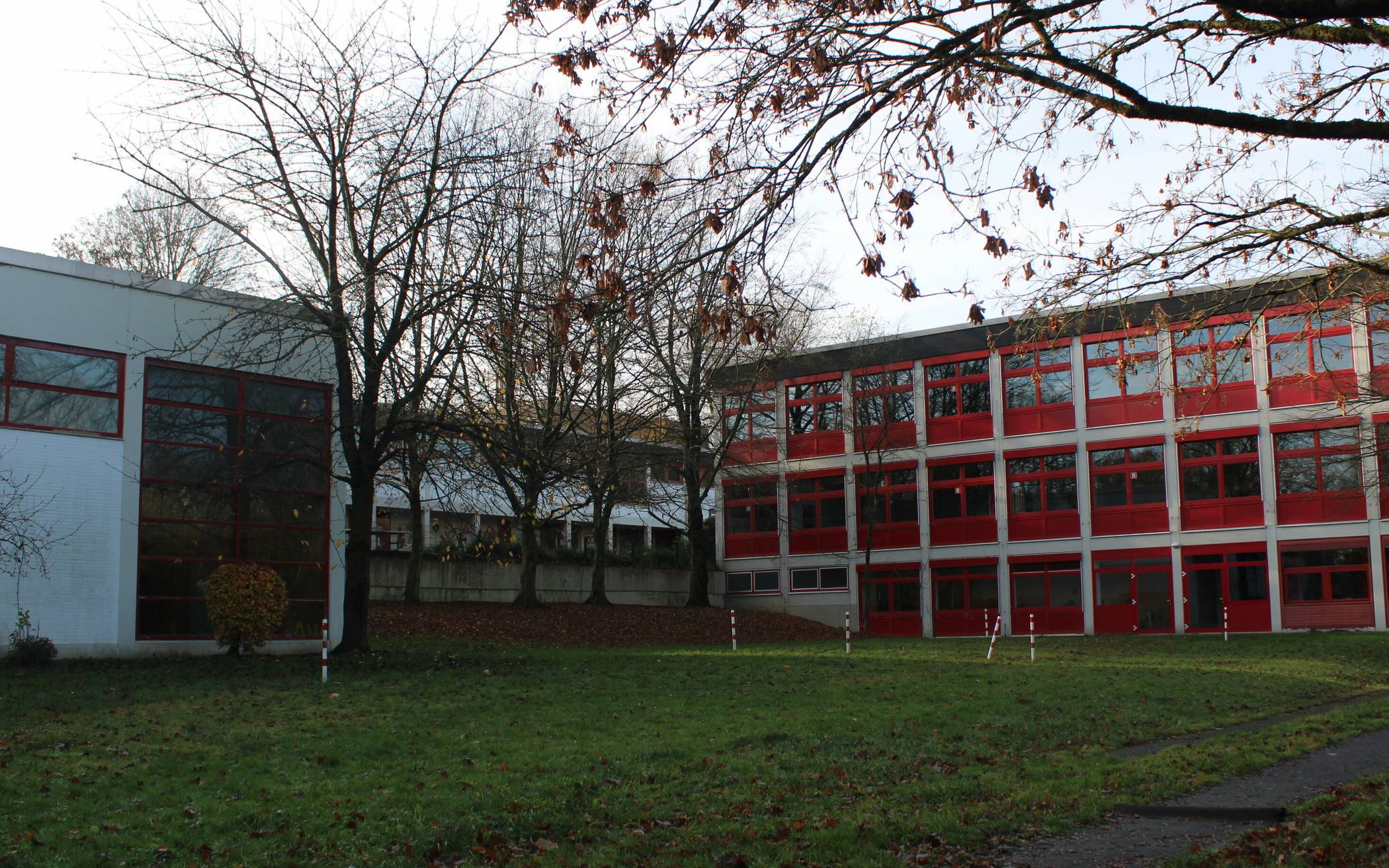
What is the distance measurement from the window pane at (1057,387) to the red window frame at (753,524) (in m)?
9.99

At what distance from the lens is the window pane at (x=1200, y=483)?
3528 centimetres

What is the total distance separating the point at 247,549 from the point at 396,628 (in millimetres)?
5399

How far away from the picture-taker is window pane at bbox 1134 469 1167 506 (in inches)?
1427

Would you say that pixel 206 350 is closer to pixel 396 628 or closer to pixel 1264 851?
pixel 396 628

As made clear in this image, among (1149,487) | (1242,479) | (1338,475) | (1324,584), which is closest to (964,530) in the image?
(1149,487)

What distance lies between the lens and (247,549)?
22109 mm

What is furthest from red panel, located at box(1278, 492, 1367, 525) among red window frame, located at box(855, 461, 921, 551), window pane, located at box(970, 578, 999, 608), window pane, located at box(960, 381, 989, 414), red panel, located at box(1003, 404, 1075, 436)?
red window frame, located at box(855, 461, 921, 551)

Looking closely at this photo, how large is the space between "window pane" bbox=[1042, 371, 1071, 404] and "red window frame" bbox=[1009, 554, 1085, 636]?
4890 millimetres

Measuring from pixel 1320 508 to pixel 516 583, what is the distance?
2346 cm

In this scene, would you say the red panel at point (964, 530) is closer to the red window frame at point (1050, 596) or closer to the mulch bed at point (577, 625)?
the red window frame at point (1050, 596)

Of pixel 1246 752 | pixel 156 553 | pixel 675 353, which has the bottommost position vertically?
pixel 1246 752

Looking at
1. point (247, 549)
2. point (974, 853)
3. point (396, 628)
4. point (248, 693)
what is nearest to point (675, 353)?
point (396, 628)

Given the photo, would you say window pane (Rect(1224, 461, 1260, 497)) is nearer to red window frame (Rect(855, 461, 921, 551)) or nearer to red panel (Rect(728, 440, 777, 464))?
red window frame (Rect(855, 461, 921, 551))

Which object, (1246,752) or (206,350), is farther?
(206,350)
